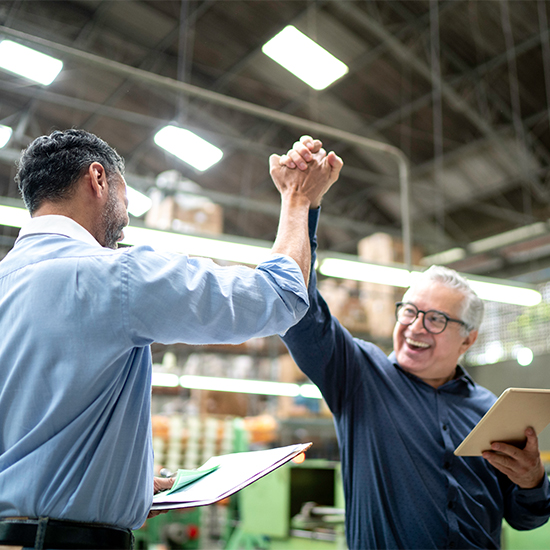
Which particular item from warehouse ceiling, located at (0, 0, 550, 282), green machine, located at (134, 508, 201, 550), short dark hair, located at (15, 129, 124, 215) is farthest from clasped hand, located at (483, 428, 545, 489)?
green machine, located at (134, 508, 201, 550)

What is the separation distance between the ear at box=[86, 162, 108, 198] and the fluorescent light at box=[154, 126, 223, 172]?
642 cm

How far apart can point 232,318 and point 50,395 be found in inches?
13.1

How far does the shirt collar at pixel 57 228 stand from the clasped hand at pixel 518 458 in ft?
4.14

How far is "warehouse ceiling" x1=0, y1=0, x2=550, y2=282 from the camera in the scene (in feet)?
28.7

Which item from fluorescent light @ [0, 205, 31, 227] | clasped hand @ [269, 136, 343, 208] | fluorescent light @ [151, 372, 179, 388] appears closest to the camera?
clasped hand @ [269, 136, 343, 208]

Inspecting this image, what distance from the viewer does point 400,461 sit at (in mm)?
1798

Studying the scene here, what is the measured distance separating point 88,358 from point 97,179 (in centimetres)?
38

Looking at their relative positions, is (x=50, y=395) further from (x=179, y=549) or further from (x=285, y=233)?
(x=179, y=549)

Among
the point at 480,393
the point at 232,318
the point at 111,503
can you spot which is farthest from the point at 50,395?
the point at 480,393

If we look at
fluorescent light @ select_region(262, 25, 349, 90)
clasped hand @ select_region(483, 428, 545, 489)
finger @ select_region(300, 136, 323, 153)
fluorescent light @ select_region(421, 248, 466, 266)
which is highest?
fluorescent light @ select_region(262, 25, 349, 90)

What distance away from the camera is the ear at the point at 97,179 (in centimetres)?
116

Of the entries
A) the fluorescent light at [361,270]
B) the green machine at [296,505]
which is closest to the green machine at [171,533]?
the green machine at [296,505]

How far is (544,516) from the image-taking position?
6.22ft

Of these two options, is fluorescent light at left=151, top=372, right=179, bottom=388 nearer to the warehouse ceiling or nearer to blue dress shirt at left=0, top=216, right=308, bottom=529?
the warehouse ceiling
